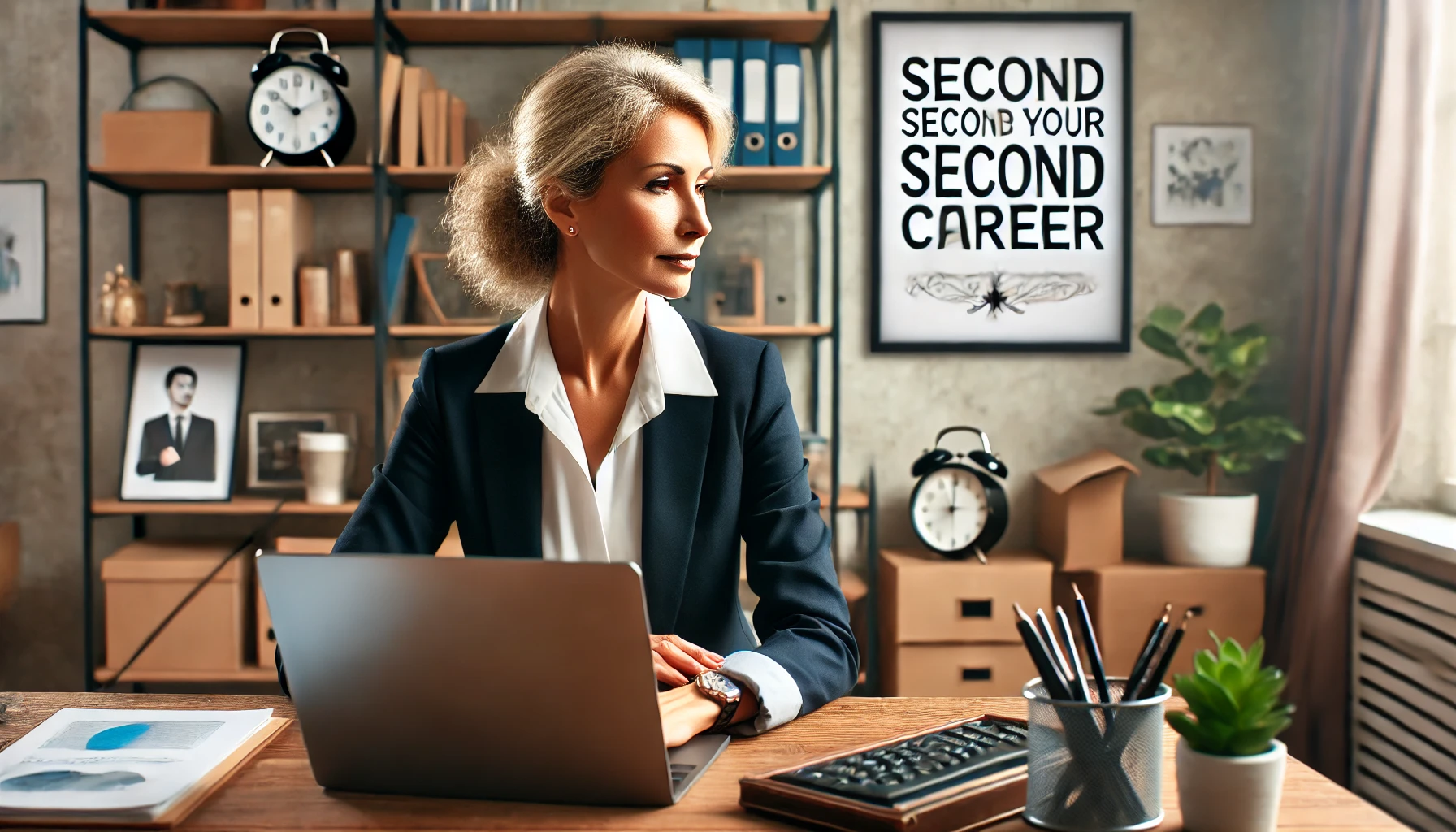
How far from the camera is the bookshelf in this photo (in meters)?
2.93

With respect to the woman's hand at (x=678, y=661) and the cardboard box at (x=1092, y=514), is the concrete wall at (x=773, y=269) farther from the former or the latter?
the woman's hand at (x=678, y=661)

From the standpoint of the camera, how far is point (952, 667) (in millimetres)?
2887

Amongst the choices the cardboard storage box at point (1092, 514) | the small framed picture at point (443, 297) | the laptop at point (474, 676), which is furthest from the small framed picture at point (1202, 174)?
the laptop at point (474, 676)

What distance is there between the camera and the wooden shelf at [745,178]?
2928 mm

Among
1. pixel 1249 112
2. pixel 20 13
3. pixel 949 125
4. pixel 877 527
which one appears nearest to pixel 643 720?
pixel 877 527

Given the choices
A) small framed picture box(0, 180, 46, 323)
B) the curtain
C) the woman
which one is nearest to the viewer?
the woman

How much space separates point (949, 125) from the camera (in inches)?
129

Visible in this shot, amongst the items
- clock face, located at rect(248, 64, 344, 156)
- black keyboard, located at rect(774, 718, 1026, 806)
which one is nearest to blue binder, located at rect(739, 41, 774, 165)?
clock face, located at rect(248, 64, 344, 156)

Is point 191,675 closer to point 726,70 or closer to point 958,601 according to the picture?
point 958,601

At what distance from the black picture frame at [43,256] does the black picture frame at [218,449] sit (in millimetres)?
305

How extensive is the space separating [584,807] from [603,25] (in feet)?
8.26

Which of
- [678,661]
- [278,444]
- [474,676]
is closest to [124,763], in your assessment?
[474,676]

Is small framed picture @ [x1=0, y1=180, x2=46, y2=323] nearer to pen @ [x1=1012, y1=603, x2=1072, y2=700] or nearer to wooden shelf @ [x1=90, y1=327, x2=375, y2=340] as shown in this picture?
wooden shelf @ [x1=90, y1=327, x2=375, y2=340]

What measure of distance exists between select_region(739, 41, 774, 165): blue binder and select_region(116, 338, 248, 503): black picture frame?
154cm
